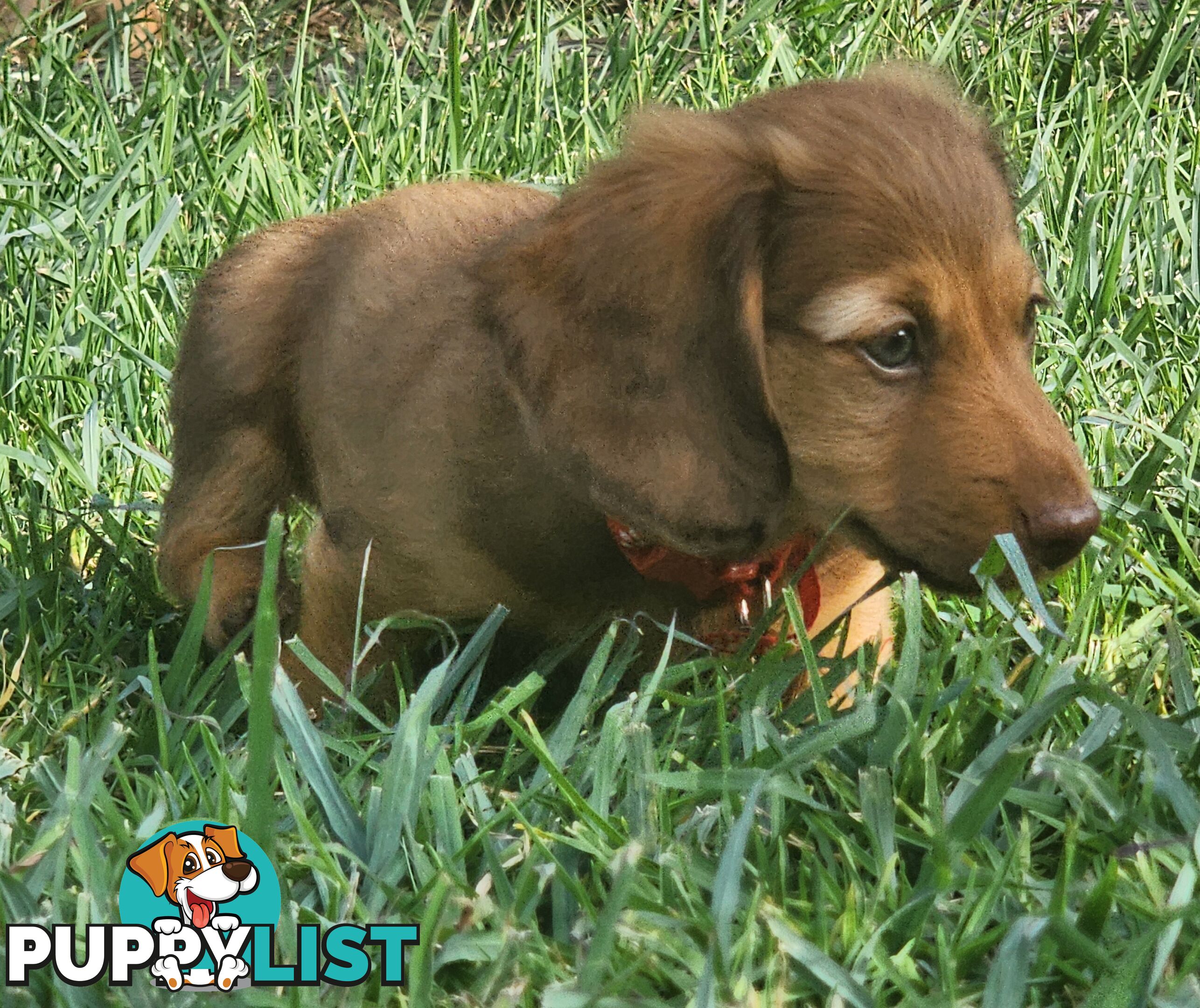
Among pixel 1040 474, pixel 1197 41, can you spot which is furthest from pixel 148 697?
pixel 1197 41

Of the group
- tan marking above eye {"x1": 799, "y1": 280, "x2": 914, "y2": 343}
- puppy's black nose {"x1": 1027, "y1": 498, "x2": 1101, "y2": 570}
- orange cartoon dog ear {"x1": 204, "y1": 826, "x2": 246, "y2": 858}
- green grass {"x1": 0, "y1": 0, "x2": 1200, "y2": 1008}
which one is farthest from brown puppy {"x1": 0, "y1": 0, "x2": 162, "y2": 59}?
puppy's black nose {"x1": 1027, "y1": 498, "x2": 1101, "y2": 570}

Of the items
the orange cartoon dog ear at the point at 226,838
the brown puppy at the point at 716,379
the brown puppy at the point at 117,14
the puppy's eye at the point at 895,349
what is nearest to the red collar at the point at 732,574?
the brown puppy at the point at 716,379

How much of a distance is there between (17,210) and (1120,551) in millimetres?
2627

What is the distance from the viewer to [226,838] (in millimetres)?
1882

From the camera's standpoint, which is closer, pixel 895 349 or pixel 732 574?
pixel 895 349

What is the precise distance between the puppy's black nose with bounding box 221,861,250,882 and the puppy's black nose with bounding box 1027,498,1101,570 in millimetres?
954

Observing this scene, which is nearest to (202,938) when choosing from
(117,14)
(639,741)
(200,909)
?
(200,909)

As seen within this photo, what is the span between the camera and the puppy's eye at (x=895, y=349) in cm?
212

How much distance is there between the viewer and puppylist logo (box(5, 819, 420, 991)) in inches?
67.7

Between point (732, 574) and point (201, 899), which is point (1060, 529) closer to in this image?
point (732, 574)

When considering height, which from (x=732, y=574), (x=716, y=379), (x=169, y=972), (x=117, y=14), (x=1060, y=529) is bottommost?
(x=169, y=972)

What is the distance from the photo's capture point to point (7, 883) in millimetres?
1767

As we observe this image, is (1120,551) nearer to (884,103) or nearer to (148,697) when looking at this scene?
(884,103)

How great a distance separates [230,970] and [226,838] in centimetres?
19
